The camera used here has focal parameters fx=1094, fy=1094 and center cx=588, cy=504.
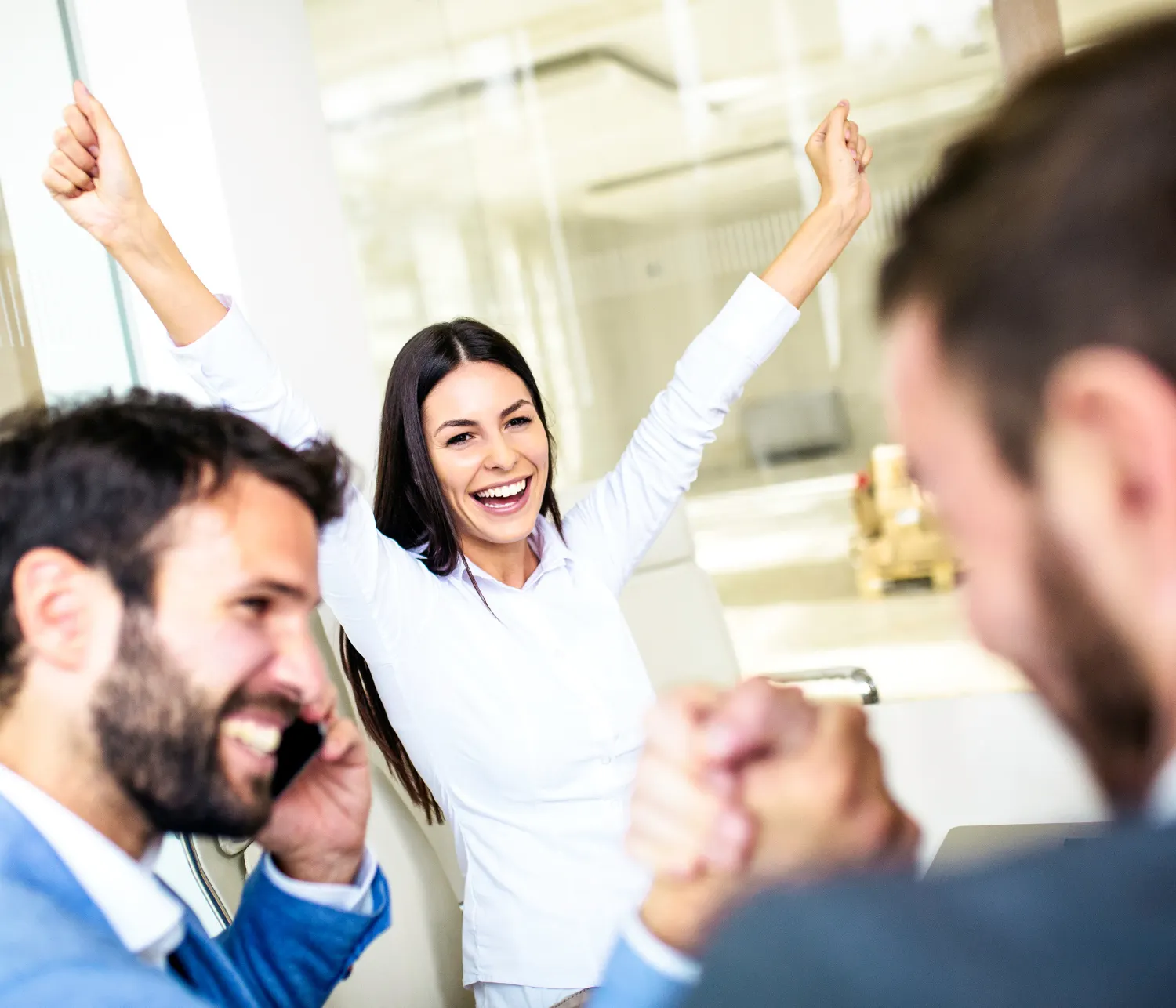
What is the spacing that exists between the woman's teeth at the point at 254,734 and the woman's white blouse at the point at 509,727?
64cm

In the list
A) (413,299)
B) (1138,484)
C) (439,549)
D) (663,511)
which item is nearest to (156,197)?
(439,549)

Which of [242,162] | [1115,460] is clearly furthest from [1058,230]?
[242,162]

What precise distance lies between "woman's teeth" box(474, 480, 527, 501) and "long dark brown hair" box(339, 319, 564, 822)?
0.06 meters

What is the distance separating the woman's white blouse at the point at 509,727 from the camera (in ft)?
5.03

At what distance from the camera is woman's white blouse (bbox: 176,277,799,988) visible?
153 cm

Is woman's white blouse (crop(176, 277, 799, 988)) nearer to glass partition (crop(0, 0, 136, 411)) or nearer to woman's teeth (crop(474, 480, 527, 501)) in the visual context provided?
woman's teeth (crop(474, 480, 527, 501))

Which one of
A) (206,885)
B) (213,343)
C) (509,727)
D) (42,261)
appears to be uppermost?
(42,261)

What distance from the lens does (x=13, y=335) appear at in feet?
6.37

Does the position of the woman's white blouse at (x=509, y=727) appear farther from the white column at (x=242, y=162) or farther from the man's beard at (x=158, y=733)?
the white column at (x=242, y=162)

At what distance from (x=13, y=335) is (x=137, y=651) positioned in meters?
1.44

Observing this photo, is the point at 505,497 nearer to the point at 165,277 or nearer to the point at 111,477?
the point at 165,277

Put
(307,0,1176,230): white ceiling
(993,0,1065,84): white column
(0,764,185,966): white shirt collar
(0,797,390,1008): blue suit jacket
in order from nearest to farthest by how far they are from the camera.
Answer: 1. (0,797,390,1008): blue suit jacket
2. (0,764,185,966): white shirt collar
3. (993,0,1065,84): white column
4. (307,0,1176,230): white ceiling

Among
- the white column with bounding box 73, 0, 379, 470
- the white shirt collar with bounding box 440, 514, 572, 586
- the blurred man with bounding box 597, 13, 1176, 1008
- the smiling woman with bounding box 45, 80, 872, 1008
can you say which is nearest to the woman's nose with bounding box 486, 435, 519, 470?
the smiling woman with bounding box 45, 80, 872, 1008

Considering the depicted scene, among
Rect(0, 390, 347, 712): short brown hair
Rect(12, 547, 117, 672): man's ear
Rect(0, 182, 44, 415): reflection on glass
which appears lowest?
Rect(12, 547, 117, 672): man's ear
